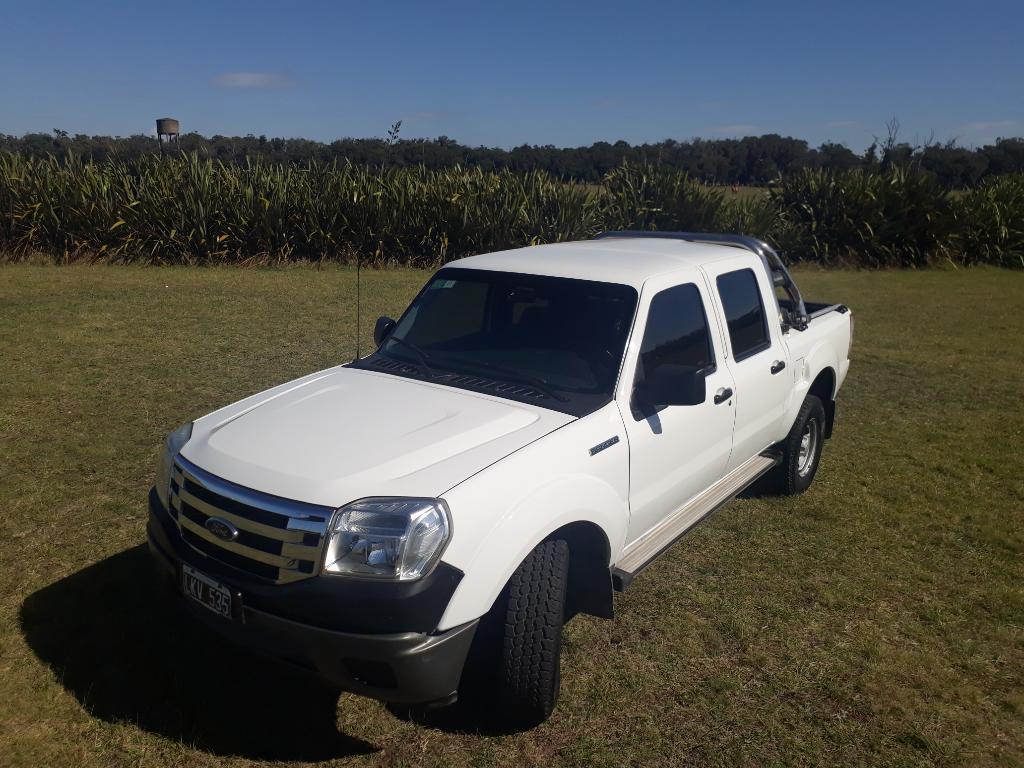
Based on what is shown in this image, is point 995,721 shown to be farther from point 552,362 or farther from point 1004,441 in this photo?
point 1004,441

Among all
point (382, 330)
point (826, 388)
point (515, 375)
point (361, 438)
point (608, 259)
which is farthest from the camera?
point (826, 388)

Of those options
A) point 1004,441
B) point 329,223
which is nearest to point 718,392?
point 1004,441

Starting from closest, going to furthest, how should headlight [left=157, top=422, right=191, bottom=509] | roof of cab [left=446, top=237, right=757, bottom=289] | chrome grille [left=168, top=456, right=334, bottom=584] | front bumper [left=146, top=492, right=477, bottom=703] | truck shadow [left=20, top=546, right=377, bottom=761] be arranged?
front bumper [left=146, top=492, right=477, bottom=703] → chrome grille [left=168, top=456, right=334, bottom=584] → truck shadow [left=20, top=546, right=377, bottom=761] → headlight [left=157, top=422, right=191, bottom=509] → roof of cab [left=446, top=237, right=757, bottom=289]

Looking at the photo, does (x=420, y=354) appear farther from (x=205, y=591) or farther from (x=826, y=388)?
(x=826, y=388)

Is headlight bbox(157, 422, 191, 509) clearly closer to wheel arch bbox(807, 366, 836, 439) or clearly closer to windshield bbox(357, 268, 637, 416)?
windshield bbox(357, 268, 637, 416)

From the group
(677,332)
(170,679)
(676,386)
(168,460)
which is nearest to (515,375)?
(676,386)

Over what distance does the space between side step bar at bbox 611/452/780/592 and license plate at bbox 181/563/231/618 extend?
5.24ft

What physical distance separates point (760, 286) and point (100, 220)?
15.8 metres

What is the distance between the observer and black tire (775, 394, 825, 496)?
5609 millimetres

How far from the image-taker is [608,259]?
14.8ft

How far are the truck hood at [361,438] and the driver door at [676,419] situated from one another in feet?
1.69

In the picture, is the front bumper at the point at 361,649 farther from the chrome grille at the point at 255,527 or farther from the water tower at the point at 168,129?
the water tower at the point at 168,129

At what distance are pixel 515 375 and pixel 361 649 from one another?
160cm

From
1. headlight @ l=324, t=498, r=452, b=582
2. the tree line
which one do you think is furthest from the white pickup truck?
the tree line
